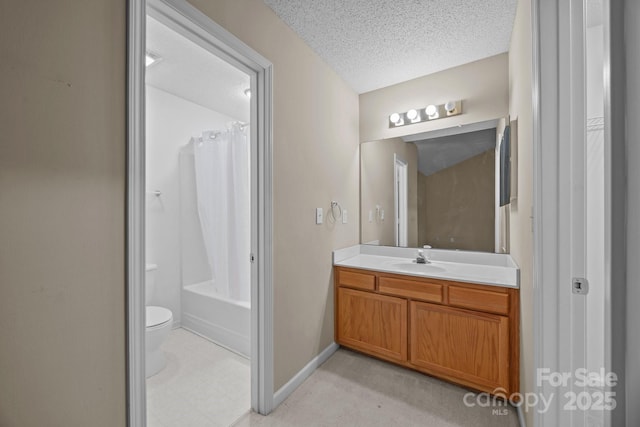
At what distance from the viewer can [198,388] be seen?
1869 mm

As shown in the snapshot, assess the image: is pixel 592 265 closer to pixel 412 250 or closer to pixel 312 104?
pixel 412 250

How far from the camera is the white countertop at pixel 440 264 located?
5.90 feet

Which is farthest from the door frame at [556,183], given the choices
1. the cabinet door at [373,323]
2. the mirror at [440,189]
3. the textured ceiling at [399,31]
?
the cabinet door at [373,323]

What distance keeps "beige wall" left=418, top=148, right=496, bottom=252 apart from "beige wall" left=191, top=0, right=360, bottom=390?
777mm

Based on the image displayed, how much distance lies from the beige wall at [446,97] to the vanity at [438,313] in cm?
114

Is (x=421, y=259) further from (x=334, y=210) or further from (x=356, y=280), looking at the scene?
(x=334, y=210)

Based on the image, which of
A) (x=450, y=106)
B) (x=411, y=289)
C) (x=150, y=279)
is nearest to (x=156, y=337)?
(x=150, y=279)

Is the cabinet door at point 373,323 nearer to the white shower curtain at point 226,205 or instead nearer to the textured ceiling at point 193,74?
the white shower curtain at point 226,205

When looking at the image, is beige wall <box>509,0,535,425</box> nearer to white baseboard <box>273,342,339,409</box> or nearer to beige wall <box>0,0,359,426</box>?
white baseboard <box>273,342,339,409</box>

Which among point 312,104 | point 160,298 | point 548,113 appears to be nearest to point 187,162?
point 160,298

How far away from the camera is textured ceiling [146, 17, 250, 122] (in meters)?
1.87

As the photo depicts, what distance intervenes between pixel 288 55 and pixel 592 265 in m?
2.29

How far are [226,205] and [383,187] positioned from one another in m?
1.59

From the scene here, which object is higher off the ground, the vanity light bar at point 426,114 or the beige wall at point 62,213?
the vanity light bar at point 426,114
